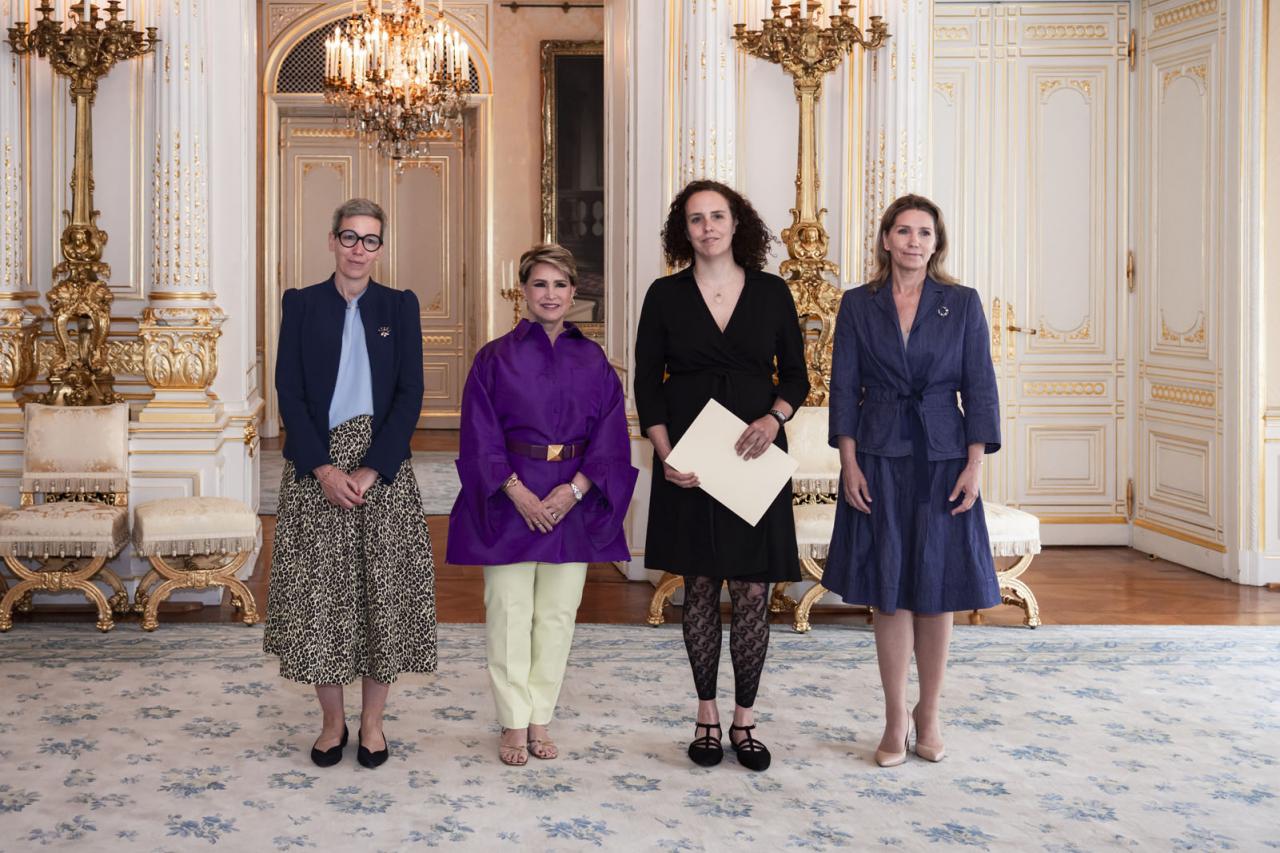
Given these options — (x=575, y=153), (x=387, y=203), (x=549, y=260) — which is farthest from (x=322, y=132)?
(x=549, y=260)

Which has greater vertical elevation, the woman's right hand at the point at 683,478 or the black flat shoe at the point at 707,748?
the woman's right hand at the point at 683,478

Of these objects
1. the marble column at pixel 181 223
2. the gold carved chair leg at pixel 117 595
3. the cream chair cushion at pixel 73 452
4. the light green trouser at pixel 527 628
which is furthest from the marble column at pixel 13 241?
the light green trouser at pixel 527 628

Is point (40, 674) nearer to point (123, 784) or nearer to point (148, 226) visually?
point (123, 784)

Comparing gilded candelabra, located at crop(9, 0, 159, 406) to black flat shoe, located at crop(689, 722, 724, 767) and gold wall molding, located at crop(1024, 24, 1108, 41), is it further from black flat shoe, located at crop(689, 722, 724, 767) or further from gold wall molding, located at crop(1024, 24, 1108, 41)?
A: gold wall molding, located at crop(1024, 24, 1108, 41)

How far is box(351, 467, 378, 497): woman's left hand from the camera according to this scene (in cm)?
375

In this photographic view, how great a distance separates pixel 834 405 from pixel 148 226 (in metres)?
3.67

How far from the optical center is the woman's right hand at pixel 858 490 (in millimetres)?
3852

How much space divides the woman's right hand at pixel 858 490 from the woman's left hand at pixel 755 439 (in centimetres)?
25

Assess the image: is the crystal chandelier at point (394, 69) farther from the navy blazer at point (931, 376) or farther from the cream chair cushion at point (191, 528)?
the navy blazer at point (931, 376)

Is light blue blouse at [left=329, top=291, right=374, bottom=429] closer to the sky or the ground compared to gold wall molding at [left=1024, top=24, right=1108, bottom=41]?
closer to the ground

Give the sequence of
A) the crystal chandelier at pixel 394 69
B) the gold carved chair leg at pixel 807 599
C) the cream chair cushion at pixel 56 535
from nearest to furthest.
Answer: the cream chair cushion at pixel 56 535
the gold carved chair leg at pixel 807 599
the crystal chandelier at pixel 394 69

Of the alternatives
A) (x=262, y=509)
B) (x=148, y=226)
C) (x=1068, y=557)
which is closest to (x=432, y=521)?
(x=262, y=509)

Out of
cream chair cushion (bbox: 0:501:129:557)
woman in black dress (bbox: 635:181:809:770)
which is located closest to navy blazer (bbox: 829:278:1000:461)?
woman in black dress (bbox: 635:181:809:770)

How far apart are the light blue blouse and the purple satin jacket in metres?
0.27
